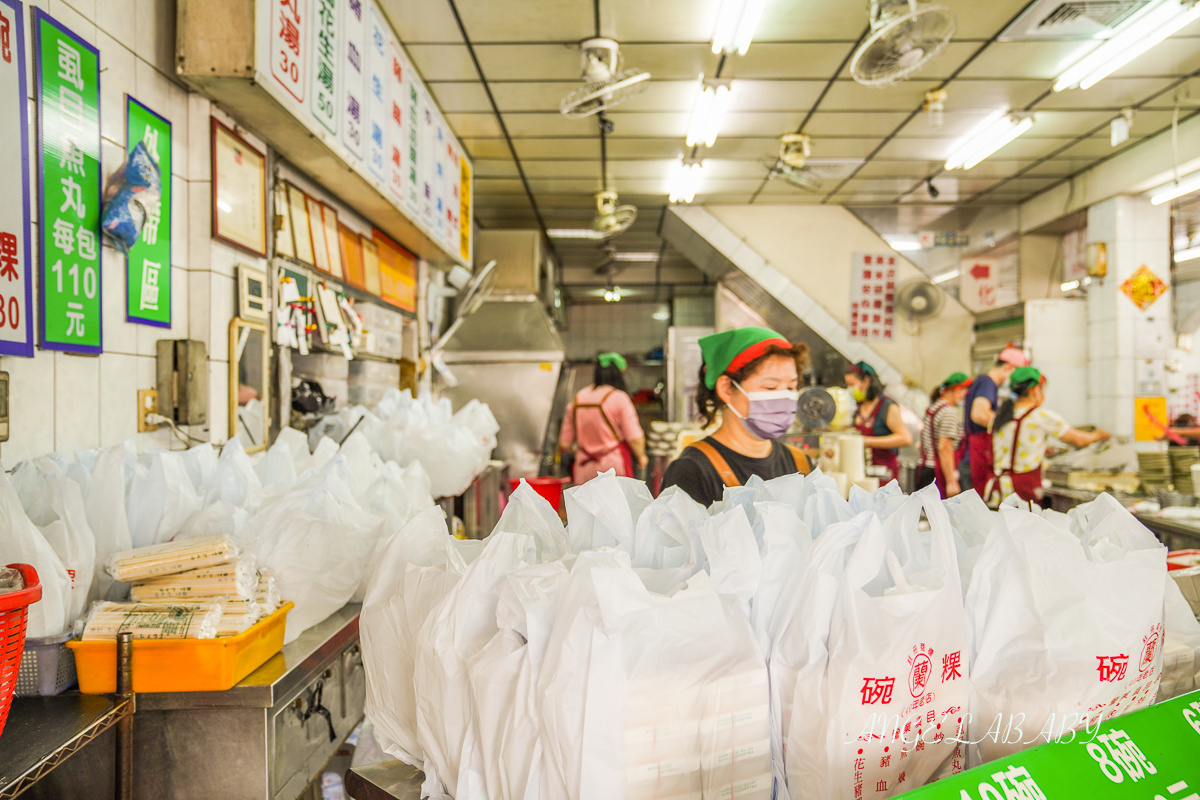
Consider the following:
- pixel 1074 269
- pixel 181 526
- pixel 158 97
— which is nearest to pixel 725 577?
Result: pixel 181 526

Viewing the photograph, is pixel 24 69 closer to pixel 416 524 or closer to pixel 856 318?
pixel 416 524

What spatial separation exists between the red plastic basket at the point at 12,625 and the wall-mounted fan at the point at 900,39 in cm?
325

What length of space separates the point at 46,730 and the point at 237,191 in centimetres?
199

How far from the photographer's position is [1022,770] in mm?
817

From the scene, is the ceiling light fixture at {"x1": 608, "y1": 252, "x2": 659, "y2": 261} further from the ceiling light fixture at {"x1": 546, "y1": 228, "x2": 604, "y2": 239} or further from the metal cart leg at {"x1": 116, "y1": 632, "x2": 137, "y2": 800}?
the metal cart leg at {"x1": 116, "y1": 632, "x2": 137, "y2": 800}

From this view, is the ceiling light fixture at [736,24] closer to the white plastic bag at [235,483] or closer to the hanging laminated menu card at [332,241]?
the hanging laminated menu card at [332,241]

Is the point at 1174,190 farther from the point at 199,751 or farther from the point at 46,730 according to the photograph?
the point at 46,730

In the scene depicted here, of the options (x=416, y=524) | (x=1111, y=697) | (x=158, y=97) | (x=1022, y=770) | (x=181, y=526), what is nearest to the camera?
(x=1022, y=770)

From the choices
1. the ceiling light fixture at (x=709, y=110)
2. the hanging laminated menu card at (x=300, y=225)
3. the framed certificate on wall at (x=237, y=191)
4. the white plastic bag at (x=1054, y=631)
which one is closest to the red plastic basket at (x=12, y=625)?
the white plastic bag at (x=1054, y=631)

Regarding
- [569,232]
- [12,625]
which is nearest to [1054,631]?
[12,625]

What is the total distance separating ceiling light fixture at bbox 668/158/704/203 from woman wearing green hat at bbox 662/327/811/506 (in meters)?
4.24

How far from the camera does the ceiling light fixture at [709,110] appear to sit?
432 cm

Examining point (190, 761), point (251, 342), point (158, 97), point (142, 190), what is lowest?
point (190, 761)

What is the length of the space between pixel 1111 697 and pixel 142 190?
249cm
